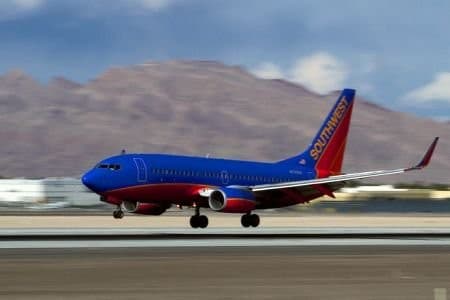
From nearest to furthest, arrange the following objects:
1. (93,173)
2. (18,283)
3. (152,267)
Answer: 1. (18,283)
2. (152,267)
3. (93,173)

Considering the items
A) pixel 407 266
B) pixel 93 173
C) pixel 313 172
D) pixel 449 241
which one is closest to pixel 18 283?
pixel 407 266

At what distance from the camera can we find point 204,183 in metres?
59.5

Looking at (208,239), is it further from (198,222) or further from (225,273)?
(225,273)

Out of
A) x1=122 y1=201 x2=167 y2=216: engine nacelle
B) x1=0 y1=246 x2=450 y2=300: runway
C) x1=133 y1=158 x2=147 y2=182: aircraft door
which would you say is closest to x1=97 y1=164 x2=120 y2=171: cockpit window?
x1=133 y1=158 x2=147 y2=182: aircraft door

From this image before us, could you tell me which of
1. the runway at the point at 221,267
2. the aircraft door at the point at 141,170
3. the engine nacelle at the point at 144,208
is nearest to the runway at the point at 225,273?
the runway at the point at 221,267

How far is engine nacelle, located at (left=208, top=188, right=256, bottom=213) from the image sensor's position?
5838cm

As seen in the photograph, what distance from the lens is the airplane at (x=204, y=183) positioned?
186ft

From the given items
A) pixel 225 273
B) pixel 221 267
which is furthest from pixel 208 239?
pixel 225 273

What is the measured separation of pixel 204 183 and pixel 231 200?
212cm

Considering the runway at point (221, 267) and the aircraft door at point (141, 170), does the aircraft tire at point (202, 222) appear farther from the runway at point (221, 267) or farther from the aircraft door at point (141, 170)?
the runway at point (221, 267)

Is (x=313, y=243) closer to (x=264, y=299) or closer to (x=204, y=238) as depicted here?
(x=204, y=238)

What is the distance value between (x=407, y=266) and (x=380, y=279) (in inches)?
173

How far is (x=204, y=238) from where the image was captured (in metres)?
A: 44.9

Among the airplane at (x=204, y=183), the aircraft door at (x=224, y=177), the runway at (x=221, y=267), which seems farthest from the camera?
the aircraft door at (x=224, y=177)
